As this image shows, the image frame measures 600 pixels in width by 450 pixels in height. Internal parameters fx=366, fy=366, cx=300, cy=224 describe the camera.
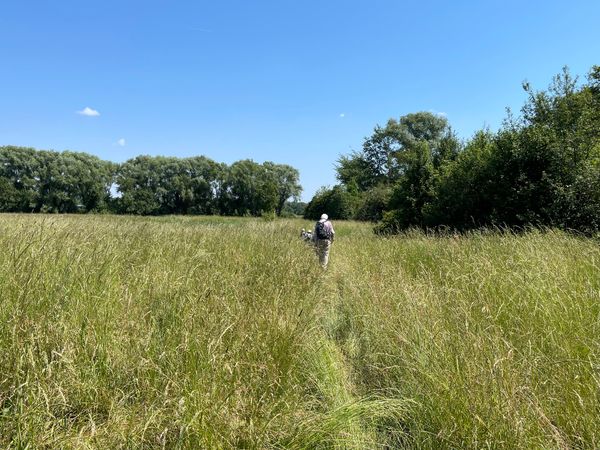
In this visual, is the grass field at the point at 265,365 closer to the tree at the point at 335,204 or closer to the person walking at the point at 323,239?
the person walking at the point at 323,239

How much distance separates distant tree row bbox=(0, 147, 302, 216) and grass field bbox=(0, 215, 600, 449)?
50413 millimetres

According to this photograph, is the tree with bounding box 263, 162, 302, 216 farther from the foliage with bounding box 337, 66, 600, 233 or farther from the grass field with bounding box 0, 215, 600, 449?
the grass field with bounding box 0, 215, 600, 449

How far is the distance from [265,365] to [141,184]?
3227 inches

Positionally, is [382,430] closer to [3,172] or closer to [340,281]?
[340,281]

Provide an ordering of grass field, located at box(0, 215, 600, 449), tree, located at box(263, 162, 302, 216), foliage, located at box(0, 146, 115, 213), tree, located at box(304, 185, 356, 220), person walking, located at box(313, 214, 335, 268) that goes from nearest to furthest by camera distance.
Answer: grass field, located at box(0, 215, 600, 449)
person walking, located at box(313, 214, 335, 268)
tree, located at box(304, 185, 356, 220)
foliage, located at box(0, 146, 115, 213)
tree, located at box(263, 162, 302, 216)

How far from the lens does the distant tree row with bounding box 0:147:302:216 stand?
59.8m

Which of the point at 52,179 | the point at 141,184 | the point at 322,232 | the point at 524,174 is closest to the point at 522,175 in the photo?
the point at 524,174

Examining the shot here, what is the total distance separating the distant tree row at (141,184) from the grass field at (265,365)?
165 ft

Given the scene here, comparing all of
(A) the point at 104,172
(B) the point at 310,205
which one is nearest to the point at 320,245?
(B) the point at 310,205

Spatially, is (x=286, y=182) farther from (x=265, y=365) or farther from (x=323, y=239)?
(x=265, y=365)

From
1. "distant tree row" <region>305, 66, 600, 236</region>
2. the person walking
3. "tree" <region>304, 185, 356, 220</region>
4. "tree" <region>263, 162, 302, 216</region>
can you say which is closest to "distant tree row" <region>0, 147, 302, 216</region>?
"tree" <region>263, 162, 302, 216</region>

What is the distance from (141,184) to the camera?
252ft

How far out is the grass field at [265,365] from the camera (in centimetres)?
193

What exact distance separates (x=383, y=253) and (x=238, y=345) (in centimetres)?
731
